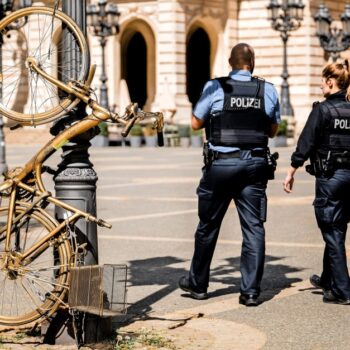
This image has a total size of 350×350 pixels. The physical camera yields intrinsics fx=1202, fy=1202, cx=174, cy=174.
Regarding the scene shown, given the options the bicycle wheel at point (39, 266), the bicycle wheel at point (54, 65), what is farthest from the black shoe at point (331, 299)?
the bicycle wheel at point (54, 65)

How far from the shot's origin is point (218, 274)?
34.0 ft

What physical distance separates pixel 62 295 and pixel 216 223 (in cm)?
217

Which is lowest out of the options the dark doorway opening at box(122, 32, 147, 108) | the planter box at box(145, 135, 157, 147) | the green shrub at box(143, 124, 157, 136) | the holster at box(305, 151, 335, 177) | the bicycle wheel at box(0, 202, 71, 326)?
the planter box at box(145, 135, 157, 147)

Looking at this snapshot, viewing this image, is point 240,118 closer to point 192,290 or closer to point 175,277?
point 192,290

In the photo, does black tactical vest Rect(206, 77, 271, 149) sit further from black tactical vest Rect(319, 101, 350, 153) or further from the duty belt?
black tactical vest Rect(319, 101, 350, 153)

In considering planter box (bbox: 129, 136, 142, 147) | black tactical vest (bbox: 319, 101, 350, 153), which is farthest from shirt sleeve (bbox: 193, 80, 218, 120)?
planter box (bbox: 129, 136, 142, 147)

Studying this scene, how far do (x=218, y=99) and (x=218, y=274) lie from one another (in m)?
2.07

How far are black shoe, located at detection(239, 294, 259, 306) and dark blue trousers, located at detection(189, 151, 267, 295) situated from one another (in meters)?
0.04

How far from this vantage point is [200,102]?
349 inches

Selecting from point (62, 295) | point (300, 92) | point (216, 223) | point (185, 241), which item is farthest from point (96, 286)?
point (300, 92)

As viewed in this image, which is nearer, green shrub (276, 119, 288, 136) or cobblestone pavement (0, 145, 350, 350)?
cobblestone pavement (0, 145, 350, 350)

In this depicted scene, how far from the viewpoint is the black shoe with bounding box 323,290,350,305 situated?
8797 millimetres

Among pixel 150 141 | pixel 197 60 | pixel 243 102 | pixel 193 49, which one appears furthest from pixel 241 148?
pixel 197 60

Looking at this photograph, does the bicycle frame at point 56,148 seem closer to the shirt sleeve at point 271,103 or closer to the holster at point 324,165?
the shirt sleeve at point 271,103
